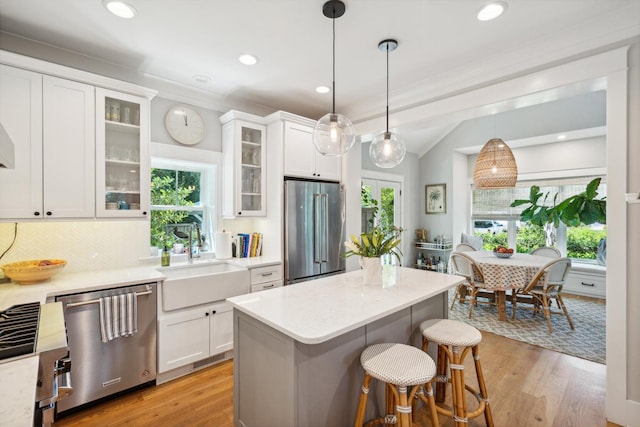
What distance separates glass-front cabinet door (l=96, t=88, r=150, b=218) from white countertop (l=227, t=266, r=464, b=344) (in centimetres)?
148

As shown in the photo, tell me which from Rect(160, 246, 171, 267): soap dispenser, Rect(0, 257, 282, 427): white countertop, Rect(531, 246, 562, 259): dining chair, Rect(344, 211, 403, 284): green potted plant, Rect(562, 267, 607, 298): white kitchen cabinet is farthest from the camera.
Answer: Rect(562, 267, 607, 298): white kitchen cabinet

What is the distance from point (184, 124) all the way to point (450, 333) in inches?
123

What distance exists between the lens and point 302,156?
11.5 ft

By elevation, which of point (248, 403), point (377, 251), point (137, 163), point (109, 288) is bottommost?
point (248, 403)

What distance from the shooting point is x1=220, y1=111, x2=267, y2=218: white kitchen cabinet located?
3.30m

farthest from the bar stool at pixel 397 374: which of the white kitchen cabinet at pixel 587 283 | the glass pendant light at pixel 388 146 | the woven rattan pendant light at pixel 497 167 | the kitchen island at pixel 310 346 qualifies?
the white kitchen cabinet at pixel 587 283

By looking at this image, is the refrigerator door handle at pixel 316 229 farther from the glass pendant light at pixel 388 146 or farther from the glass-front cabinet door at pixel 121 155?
the glass-front cabinet door at pixel 121 155

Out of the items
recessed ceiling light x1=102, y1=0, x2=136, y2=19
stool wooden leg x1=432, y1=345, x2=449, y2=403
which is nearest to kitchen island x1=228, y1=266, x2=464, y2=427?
stool wooden leg x1=432, y1=345, x2=449, y2=403

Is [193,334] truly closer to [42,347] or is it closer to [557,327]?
[42,347]

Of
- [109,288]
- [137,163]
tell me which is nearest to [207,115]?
[137,163]

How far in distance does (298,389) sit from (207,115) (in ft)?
9.81

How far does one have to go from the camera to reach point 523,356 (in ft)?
9.96

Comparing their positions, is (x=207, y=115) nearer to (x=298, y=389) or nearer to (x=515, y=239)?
(x=298, y=389)

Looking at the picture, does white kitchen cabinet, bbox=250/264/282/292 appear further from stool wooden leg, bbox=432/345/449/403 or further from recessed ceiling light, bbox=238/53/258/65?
recessed ceiling light, bbox=238/53/258/65
